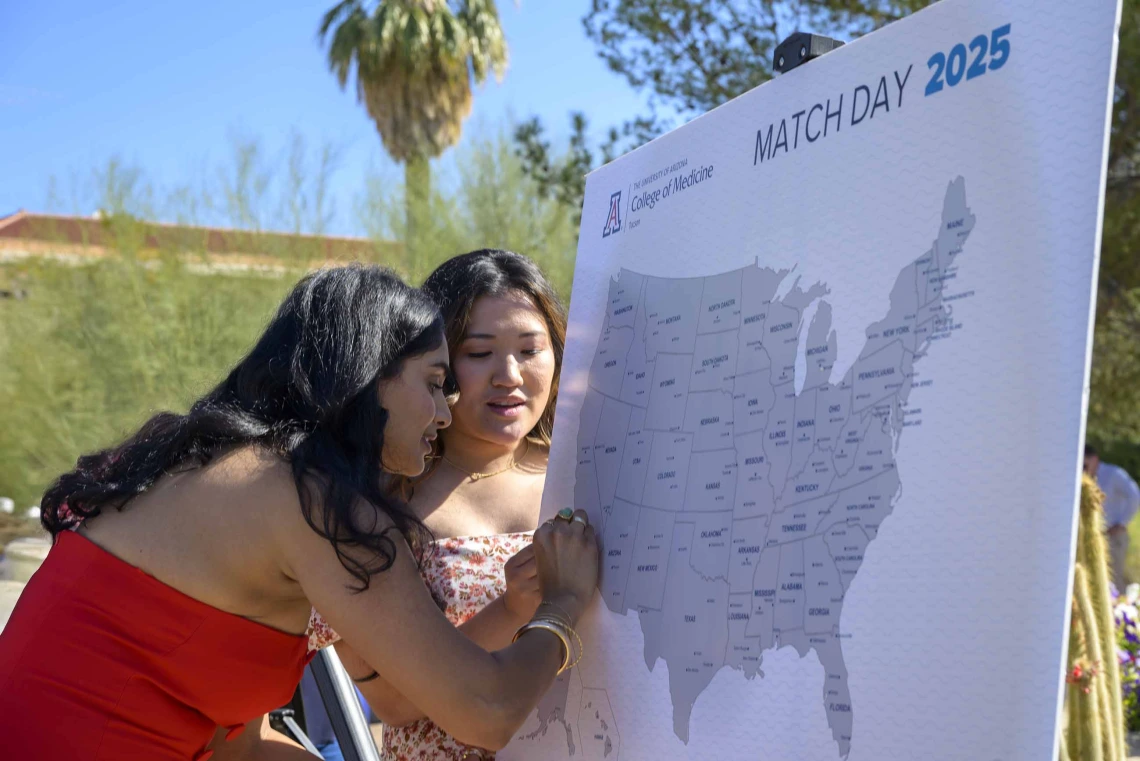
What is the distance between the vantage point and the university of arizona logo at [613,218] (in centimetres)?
199

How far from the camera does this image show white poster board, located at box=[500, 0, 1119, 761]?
110cm

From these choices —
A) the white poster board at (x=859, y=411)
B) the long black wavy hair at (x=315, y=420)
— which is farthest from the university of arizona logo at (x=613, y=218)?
the long black wavy hair at (x=315, y=420)

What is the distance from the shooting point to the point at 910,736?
1.20 metres

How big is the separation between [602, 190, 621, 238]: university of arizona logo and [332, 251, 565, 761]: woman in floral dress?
27 cm

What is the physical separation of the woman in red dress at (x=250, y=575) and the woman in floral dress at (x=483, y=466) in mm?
319

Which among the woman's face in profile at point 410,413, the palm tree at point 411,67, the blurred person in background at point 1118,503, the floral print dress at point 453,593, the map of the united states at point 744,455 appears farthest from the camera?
the palm tree at point 411,67

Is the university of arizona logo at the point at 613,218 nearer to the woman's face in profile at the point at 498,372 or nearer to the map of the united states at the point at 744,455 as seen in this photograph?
the map of the united states at the point at 744,455

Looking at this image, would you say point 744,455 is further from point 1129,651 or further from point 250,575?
point 1129,651

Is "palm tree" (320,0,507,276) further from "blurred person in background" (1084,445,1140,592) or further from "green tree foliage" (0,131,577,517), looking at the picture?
"blurred person in background" (1084,445,1140,592)

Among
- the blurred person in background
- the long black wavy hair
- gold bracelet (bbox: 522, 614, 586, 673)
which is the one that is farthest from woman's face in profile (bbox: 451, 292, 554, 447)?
the blurred person in background

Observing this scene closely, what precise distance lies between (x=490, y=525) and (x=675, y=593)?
598 millimetres

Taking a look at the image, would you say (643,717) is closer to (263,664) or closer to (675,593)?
(675,593)

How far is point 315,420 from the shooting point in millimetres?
1604

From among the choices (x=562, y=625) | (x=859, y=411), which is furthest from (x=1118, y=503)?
(x=859, y=411)
